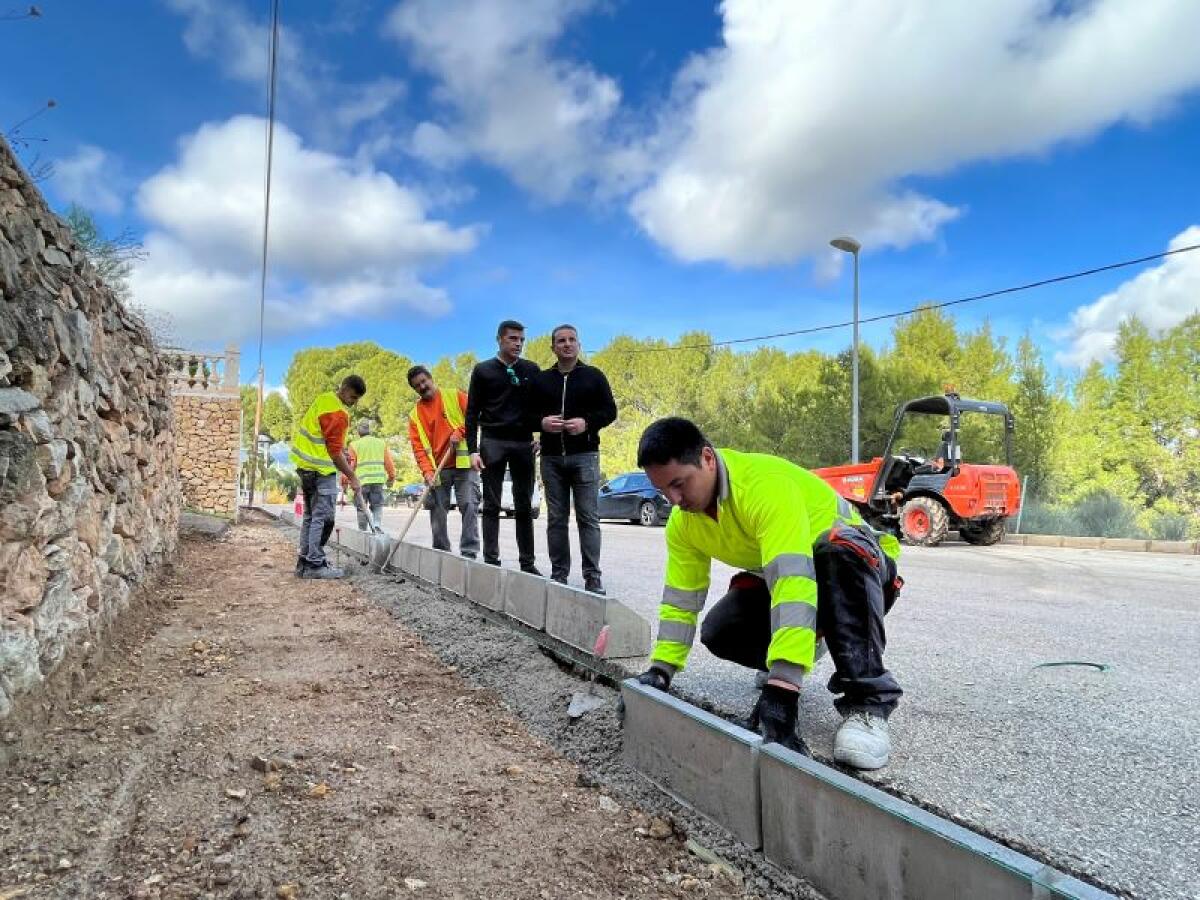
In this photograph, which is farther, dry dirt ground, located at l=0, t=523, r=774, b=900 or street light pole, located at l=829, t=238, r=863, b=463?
street light pole, located at l=829, t=238, r=863, b=463

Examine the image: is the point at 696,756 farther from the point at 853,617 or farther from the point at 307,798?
the point at 307,798

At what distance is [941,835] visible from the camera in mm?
1528

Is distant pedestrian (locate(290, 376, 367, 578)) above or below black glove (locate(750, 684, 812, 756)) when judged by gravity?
above

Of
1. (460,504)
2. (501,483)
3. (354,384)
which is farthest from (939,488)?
(354,384)

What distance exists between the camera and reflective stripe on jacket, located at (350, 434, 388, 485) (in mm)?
9760

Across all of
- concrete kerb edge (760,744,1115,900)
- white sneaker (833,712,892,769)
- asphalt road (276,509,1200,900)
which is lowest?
asphalt road (276,509,1200,900)

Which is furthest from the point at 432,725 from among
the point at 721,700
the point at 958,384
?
the point at 958,384

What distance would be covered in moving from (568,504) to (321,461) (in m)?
2.93

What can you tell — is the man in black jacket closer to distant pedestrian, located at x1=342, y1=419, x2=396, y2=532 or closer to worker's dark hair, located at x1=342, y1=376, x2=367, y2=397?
worker's dark hair, located at x1=342, y1=376, x2=367, y2=397

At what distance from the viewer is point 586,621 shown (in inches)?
138

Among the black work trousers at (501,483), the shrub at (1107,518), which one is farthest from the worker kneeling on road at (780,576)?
the shrub at (1107,518)

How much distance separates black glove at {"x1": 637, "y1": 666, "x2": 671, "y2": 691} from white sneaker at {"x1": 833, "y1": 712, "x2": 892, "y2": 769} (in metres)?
0.59

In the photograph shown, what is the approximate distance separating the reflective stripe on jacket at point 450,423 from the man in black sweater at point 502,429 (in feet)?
2.87

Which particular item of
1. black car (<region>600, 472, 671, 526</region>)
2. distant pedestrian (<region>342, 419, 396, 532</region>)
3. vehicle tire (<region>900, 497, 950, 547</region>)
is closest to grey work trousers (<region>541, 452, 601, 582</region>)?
distant pedestrian (<region>342, 419, 396, 532</region>)
